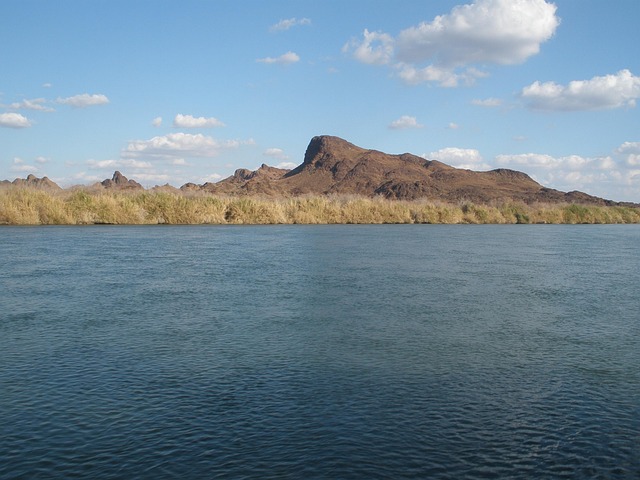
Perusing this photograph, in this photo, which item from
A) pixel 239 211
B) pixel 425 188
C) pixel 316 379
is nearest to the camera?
pixel 316 379

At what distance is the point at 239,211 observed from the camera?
202ft

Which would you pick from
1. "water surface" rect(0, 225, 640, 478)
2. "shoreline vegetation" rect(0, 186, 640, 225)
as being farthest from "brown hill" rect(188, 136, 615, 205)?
"water surface" rect(0, 225, 640, 478)

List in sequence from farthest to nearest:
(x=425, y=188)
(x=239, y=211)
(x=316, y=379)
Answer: (x=425, y=188)
(x=239, y=211)
(x=316, y=379)

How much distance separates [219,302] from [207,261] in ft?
32.6

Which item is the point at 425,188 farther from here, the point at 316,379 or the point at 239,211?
the point at 316,379

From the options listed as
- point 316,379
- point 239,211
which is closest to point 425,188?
point 239,211

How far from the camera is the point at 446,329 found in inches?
463

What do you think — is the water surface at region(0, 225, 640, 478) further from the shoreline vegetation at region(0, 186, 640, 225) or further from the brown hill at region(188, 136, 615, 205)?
the brown hill at region(188, 136, 615, 205)

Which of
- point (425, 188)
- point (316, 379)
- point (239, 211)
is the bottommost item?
point (316, 379)

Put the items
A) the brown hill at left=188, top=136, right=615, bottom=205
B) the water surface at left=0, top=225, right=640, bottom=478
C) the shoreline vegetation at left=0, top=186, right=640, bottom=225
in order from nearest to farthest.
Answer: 1. the water surface at left=0, top=225, right=640, bottom=478
2. the shoreline vegetation at left=0, top=186, right=640, bottom=225
3. the brown hill at left=188, top=136, right=615, bottom=205

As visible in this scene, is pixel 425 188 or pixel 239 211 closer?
pixel 239 211

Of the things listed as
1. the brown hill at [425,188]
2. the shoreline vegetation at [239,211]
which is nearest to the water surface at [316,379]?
the shoreline vegetation at [239,211]

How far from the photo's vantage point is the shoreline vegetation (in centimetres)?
4975

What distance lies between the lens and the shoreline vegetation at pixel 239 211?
4975 cm
